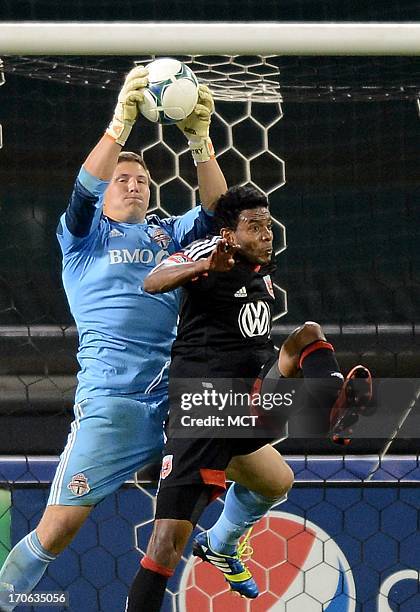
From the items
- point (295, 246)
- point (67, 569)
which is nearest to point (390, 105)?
point (295, 246)

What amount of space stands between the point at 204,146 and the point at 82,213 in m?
0.35

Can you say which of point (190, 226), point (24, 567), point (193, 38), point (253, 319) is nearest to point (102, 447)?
point (24, 567)

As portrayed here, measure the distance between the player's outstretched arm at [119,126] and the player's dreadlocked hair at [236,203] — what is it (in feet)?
0.99

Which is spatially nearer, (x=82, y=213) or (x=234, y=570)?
(x=82, y=213)

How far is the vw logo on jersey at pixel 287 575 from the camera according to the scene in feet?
10.9

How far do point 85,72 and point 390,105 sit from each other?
1105 mm

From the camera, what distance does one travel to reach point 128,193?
3.03 meters

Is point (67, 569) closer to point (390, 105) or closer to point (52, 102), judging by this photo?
point (52, 102)

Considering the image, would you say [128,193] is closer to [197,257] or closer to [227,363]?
[197,257]

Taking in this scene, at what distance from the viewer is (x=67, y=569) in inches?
132

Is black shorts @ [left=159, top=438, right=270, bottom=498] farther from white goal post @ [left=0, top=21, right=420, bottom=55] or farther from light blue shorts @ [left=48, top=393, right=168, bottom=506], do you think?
white goal post @ [left=0, top=21, right=420, bottom=55]

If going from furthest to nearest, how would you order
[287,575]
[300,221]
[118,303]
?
[300,221]
[287,575]
[118,303]

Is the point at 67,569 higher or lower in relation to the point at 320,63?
A: lower

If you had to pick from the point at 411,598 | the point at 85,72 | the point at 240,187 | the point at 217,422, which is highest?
the point at 85,72
